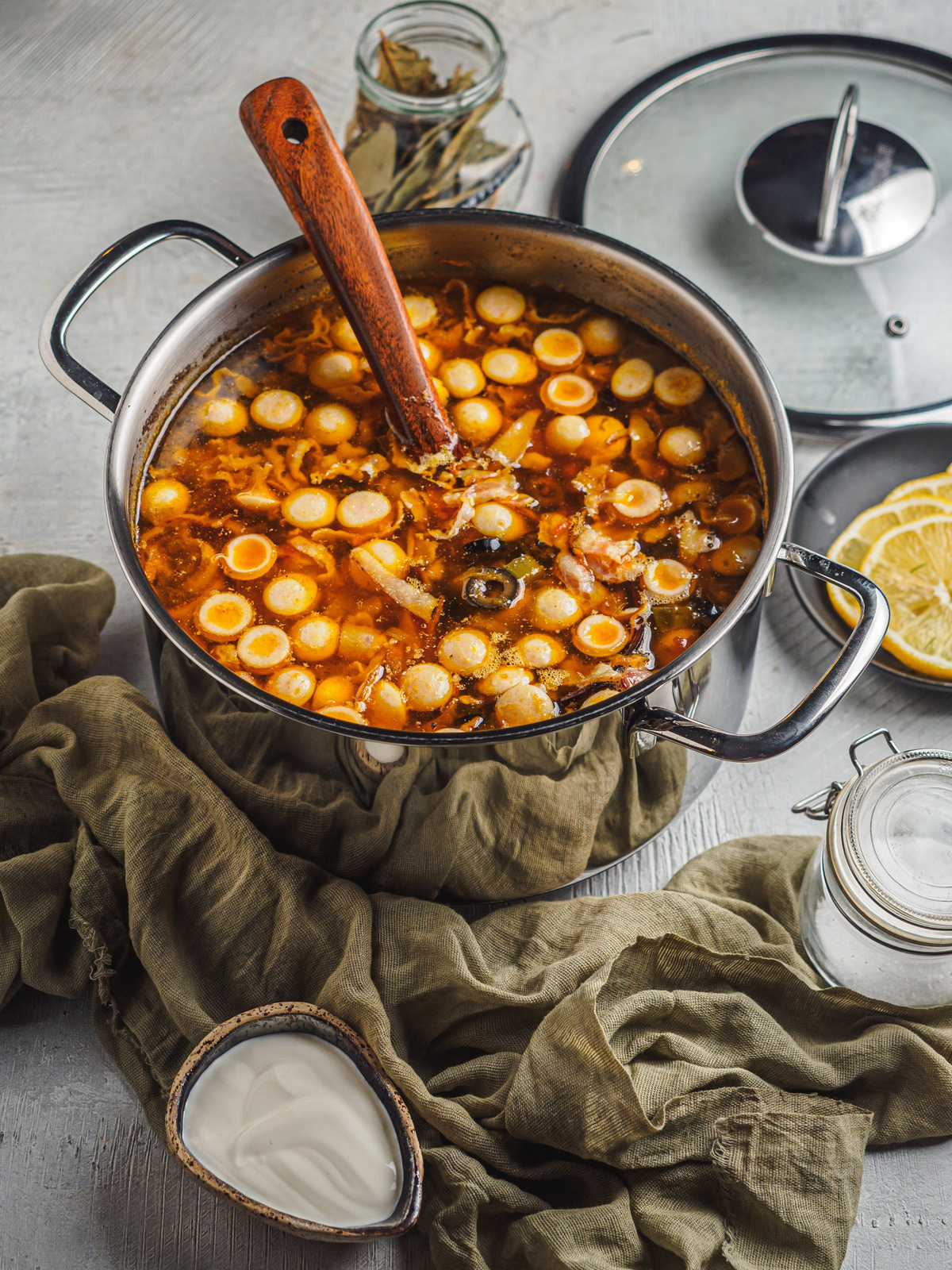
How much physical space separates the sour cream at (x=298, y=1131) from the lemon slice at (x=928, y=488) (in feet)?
3.03

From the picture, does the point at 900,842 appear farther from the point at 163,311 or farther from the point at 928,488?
the point at 163,311

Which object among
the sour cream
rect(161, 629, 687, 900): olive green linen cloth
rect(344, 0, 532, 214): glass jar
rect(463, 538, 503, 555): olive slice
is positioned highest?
rect(344, 0, 532, 214): glass jar

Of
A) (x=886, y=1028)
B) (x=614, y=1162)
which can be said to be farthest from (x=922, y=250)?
(x=614, y=1162)

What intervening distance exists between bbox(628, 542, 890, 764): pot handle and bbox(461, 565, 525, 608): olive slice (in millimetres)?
220

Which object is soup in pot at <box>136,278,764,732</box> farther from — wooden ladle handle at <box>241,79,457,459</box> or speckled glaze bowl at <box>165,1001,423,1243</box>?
speckled glaze bowl at <box>165,1001,423,1243</box>

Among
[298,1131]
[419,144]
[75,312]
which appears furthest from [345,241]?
[298,1131]

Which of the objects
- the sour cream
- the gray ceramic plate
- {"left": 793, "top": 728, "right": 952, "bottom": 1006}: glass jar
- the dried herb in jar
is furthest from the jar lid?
the dried herb in jar

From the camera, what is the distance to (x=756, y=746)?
3.23 ft

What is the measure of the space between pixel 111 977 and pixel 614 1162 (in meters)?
0.51

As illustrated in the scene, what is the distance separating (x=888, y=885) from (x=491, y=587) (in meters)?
0.47

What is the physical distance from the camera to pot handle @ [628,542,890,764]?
0.98m

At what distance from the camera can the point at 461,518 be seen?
1225 mm

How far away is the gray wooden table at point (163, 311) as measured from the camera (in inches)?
43.1

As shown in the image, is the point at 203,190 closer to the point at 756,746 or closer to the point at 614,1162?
the point at 756,746
